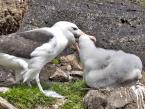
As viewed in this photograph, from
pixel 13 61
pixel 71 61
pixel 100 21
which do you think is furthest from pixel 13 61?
pixel 100 21

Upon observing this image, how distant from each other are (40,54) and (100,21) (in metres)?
3.89

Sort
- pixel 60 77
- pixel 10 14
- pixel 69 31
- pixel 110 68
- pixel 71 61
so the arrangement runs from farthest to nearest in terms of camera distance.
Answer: pixel 71 61, pixel 10 14, pixel 60 77, pixel 69 31, pixel 110 68

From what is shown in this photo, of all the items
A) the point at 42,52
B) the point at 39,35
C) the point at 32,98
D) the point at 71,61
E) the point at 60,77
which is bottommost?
the point at 71,61

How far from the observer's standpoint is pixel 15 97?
7.99m

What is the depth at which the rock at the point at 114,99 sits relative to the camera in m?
7.69

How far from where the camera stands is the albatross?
8266 millimetres

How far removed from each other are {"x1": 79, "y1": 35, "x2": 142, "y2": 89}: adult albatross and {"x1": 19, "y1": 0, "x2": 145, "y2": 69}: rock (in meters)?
2.84

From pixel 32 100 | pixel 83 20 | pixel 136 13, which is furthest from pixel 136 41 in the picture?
pixel 32 100

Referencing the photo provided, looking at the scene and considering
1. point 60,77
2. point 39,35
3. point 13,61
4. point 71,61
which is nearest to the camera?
point 13,61

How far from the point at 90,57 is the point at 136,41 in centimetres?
336

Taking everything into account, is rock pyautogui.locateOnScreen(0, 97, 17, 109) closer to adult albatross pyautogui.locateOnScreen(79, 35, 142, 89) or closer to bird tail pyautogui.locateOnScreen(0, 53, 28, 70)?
bird tail pyautogui.locateOnScreen(0, 53, 28, 70)

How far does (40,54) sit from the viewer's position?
827 centimetres

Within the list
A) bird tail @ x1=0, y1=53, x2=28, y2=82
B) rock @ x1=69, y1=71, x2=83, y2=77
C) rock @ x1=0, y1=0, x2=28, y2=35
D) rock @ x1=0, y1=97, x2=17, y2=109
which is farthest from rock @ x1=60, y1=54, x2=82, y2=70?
rock @ x1=0, y1=97, x2=17, y2=109

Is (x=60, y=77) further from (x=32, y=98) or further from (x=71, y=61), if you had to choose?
(x=32, y=98)
